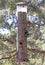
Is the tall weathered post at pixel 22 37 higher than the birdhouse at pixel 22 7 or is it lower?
lower

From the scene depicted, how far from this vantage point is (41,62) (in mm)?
7297

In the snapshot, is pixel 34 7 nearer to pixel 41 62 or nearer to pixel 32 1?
pixel 32 1

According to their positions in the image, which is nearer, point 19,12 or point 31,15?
point 19,12

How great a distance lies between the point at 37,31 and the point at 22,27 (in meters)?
4.45

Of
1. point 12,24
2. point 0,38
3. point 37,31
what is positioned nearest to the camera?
point 0,38

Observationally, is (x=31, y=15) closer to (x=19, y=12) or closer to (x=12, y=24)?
(x=12, y=24)

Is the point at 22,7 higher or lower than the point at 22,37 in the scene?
higher

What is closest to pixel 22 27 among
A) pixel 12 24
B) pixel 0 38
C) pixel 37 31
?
pixel 0 38

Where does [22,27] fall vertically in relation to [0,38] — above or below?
above

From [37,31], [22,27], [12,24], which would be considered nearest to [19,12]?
[22,27]

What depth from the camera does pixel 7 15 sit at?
7.38m

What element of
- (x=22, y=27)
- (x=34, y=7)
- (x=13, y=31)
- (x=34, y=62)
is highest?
(x=22, y=27)

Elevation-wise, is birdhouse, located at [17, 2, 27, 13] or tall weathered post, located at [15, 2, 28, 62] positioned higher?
birdhouse, located at [17, 2, 27, 13]

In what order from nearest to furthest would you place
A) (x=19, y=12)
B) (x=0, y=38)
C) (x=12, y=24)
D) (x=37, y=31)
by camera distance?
(x=19, y=12) < (x=0, y=38) < (x=37, y=31) < (x=12, y=24)
